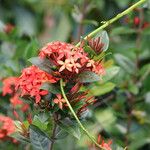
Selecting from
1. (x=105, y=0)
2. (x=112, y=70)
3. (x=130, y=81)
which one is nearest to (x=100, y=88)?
(x=112, y=70)

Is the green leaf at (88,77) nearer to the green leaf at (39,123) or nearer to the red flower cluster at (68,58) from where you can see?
the red flower cluster at (68,58)

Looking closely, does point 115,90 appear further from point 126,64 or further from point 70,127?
point 70,127

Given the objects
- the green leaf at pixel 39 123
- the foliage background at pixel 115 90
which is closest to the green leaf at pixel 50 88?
the green leaf at pixel 39 123

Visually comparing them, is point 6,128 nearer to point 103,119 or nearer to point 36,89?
point 36,89

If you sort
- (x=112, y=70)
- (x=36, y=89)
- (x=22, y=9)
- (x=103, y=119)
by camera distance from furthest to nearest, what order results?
(x=22, y=9), (x=103, y=119), (x=112, y=70), (x=36, y=89)

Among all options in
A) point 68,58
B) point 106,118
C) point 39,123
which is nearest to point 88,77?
point 68,58
